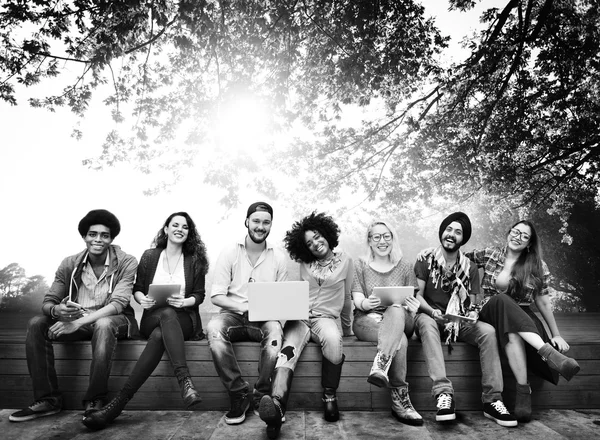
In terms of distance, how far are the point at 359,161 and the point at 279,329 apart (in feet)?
24.8

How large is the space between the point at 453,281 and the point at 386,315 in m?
0.67

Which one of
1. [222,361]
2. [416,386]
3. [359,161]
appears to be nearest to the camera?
[222,361]

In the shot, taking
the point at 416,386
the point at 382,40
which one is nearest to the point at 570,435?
the point at 416,386

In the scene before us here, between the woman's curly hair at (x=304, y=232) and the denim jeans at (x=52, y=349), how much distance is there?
142 centimetres

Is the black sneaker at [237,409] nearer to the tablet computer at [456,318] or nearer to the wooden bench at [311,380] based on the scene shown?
the wooden bench at [311,380]

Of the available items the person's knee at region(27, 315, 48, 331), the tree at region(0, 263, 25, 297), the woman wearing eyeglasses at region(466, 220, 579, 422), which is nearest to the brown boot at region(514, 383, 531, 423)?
the woman wearing eyeglasses at region(466, 220, 579, 422)

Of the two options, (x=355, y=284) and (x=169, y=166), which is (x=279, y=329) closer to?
(x=355, y=284)

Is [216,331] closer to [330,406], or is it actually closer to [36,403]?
[330,406]

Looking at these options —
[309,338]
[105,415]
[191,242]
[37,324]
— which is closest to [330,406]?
[309,338]


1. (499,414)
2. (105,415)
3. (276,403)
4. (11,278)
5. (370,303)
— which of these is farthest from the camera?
(11,278)

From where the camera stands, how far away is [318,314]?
3105 mm

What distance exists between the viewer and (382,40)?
294 inches

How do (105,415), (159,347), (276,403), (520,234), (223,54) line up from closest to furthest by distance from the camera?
(276,403)
(105,415)
(159,347)
(520,234)
(223,54)

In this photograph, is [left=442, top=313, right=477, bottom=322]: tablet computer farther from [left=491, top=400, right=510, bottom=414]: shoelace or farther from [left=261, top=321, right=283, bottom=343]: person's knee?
[left=261, top=321, right=283, bottom=343]: person's knee
